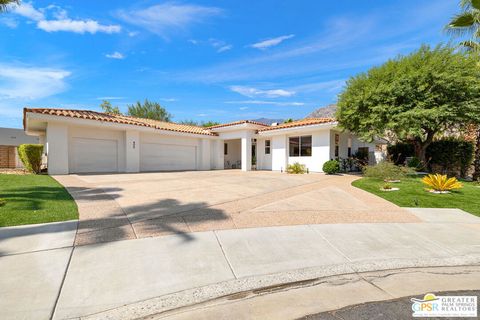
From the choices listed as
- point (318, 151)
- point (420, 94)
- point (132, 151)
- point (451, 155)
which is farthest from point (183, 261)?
point (451, 155)

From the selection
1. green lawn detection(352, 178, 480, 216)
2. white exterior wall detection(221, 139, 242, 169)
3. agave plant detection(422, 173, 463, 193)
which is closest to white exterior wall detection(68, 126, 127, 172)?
white exterior wall detection(221, 139, 242, 169)

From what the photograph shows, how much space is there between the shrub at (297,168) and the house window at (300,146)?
1.01 meters

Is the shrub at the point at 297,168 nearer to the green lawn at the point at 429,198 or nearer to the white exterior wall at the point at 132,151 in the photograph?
the green lawn at the point at 429,198

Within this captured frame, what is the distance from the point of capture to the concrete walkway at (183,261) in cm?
269

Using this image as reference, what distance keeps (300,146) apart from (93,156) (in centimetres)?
1448

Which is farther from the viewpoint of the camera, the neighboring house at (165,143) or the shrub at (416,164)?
the shrub at (416,164)

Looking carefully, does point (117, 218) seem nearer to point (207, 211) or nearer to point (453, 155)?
point (207, 211)

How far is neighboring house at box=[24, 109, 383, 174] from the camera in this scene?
13680 millimetres

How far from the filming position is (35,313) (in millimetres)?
2416

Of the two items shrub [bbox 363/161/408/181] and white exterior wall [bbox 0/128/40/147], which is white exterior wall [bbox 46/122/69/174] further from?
white exterior wall [bbox 0/128/40/147]

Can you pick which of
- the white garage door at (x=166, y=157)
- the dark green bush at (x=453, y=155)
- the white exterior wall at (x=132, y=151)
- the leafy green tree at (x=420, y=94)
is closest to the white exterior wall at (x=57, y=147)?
the white exterior wall at (x=132, y=151)

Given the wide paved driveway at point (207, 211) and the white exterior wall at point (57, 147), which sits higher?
the white exterior wall at point (57, 147)

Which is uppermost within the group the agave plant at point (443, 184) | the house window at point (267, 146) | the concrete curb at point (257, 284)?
the house window at point (267, 146)

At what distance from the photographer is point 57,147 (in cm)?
1341
